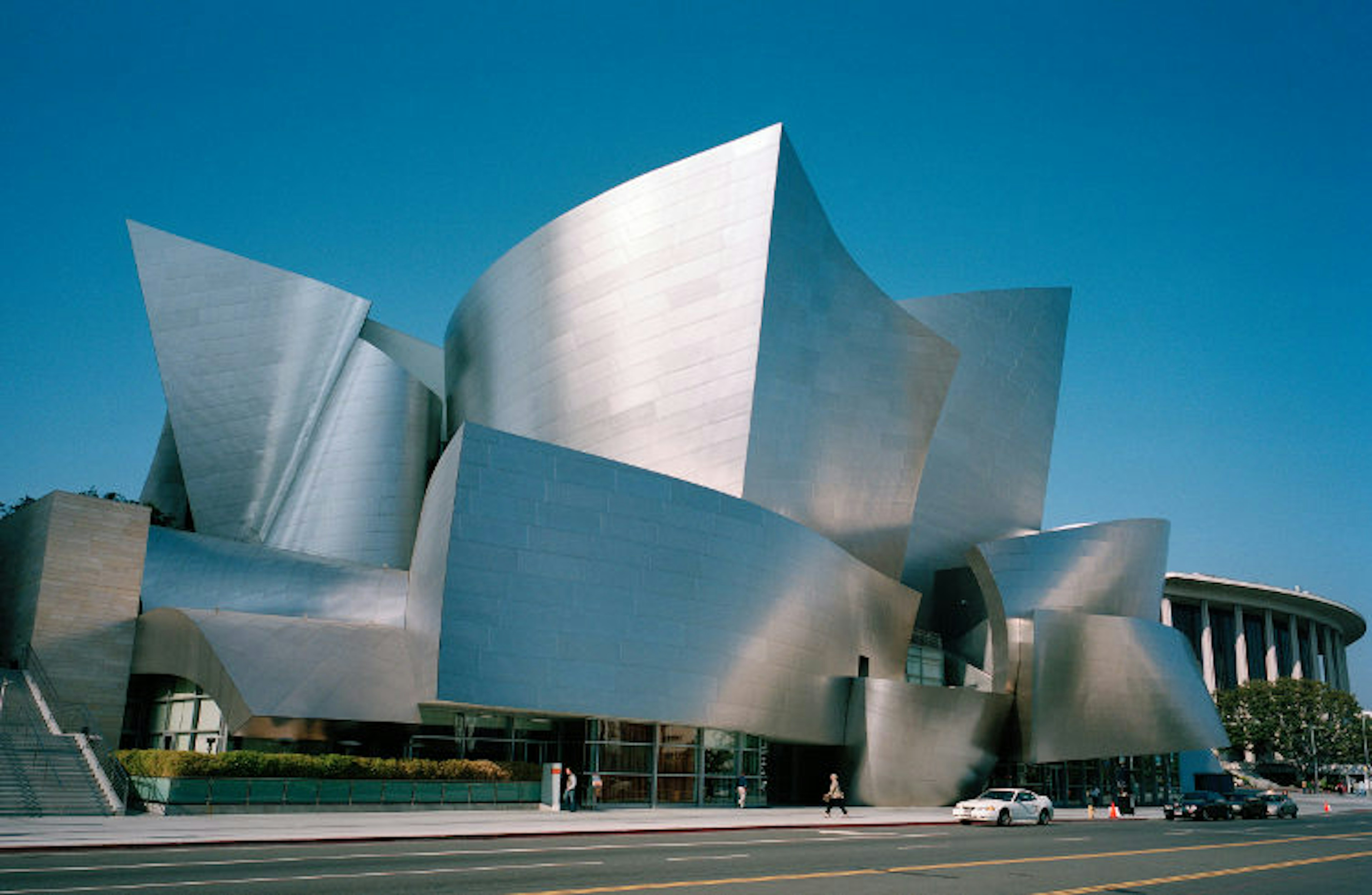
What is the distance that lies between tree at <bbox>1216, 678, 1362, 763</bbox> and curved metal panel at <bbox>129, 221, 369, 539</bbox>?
70.6m

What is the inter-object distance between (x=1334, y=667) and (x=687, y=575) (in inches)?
4432

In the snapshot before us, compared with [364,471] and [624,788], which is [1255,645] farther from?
[364,471]

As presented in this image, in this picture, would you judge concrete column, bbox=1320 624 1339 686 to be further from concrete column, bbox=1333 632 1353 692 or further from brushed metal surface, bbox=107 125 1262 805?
brushed metal surface, bbox=107 125 1262 805

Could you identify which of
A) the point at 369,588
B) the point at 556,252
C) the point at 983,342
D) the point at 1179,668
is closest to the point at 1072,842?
the point at 369,588

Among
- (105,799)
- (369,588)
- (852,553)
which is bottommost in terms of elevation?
(105,799)

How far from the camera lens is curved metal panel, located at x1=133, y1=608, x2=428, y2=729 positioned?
28.7 meters

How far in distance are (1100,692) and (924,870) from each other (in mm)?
29126

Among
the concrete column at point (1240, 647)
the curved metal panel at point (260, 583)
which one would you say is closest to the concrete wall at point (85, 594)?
the curved metal panel at point (260, 583)

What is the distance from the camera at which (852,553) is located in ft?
134

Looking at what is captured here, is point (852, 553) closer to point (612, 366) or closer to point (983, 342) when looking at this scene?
point (612, 366)

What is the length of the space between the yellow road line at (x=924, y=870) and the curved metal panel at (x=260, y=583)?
813 inches

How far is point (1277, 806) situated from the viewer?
124 ft

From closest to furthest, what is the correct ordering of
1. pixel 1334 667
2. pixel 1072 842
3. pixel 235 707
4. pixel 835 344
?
pixel 1072 842, pixel 235 707, pixel 835 344, pixel 1334 667

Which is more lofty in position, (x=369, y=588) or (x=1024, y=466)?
(x=1024, y=466)
